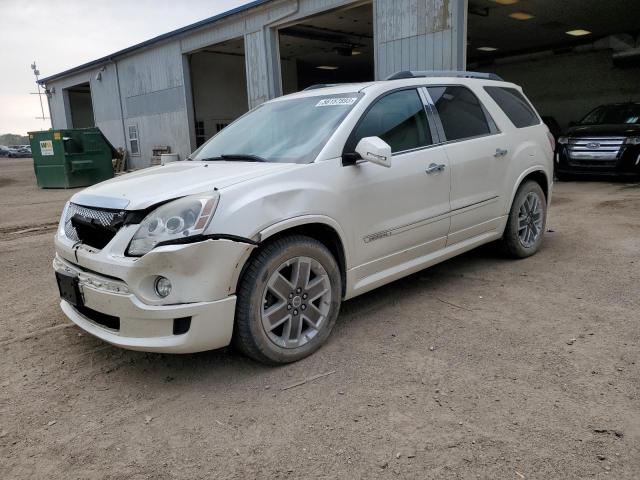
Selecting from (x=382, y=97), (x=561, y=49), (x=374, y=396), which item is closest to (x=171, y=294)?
(x=374, y=396)

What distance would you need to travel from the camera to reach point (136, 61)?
18.4 m

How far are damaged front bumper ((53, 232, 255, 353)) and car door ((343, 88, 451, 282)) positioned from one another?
1.00 m

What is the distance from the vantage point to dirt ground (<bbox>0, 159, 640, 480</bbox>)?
2.29 meters

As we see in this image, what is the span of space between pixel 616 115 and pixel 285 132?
11046 mm

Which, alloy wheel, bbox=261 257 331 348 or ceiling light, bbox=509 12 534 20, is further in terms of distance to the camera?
ceiling light, bbox=509 12 534 20

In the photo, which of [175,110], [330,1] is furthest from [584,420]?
[175,110]

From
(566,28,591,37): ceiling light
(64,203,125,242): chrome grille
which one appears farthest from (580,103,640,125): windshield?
(64,203,125,242): chrome grille

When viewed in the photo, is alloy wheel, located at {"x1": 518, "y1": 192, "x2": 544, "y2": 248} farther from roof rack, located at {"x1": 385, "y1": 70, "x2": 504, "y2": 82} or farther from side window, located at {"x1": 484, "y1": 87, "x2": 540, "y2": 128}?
roof rack, located at {"x1": 385, "y1": 70, "x2": 504, "y2": 82}

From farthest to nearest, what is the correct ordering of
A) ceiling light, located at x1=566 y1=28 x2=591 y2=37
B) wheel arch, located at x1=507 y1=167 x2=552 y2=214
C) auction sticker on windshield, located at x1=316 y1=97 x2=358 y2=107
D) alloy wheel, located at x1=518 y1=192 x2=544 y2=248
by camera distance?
ceiling light, located at x1=566 y1=28 x2=591 y2=37
alloy wheel, located at x1=518 y1=192 x2=544 y2=248
wheel arch, located at x1=507 y1=167 x2=552 y2=214
auction sticker on windshield, located at x1=316 y1=97 x2=358 y2=107

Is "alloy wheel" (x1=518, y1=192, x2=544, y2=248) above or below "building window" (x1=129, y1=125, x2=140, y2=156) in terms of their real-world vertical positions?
below

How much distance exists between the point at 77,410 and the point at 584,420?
263 centimetres

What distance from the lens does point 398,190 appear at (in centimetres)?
370

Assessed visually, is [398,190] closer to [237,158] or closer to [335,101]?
[335,101]

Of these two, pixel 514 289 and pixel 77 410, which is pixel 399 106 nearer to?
pixel 514 289
